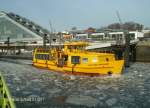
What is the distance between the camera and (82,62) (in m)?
31.9

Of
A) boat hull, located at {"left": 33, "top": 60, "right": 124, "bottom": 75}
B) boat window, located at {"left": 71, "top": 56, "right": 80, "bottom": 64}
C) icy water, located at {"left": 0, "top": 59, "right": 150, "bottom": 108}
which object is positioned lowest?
icy water, located at {"left": 0, "top": 59, "right": 150, "bottom": 108}

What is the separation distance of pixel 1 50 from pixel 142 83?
63.9 m

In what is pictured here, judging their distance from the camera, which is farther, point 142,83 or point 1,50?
point 1,50

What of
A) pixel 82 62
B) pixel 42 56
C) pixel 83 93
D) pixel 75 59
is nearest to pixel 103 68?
pixel 82 62

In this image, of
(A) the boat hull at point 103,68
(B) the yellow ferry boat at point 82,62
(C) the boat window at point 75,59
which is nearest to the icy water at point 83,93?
(A) the boat hull at point 103,68

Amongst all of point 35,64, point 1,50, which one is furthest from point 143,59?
point 1,50

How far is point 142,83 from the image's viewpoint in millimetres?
27688

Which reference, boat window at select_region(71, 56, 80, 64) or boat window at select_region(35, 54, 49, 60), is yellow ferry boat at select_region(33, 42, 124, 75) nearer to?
boat window at select_region(71, 56, 80, 64)

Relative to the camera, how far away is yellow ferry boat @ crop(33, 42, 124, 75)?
30969mm

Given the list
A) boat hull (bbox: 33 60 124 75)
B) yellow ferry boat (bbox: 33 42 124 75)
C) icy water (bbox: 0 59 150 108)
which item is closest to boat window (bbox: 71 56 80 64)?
yellow ferry boat (bbox: 33 42 124 75)

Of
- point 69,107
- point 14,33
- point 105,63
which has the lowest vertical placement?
point 69,107

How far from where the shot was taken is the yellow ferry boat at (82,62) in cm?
3097

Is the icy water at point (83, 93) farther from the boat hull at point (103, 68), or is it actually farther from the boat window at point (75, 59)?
the boat window at point (75, 59)

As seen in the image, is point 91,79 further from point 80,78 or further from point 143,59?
point 143,59
